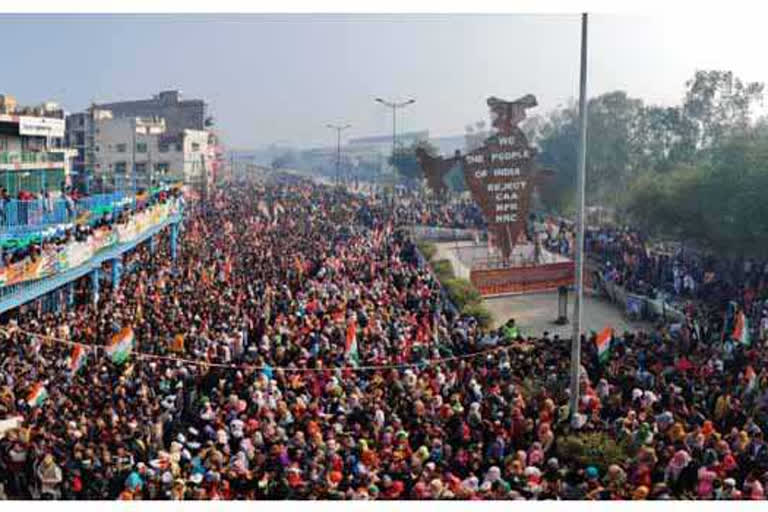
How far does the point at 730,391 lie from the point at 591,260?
42.3 feet

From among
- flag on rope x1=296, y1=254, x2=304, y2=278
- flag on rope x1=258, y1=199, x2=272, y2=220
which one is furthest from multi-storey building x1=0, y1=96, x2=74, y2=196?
flag on rope x1=296, y1=254, x2=304, y2=278

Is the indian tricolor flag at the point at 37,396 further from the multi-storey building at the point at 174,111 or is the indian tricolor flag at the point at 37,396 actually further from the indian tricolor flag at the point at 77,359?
the multi-storey building at the point at 174,111

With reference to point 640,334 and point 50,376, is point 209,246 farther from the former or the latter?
point 640,334

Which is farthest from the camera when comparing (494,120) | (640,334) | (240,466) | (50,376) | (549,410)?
(494,120)

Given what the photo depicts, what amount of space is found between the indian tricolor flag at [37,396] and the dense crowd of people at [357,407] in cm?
13

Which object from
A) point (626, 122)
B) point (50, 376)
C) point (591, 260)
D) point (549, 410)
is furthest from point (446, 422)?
point (626, 122)

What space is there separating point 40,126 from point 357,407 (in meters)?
23.3

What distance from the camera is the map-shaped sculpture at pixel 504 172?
603 inches

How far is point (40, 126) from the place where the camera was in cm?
3050

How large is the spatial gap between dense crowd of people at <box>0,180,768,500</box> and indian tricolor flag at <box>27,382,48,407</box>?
13 centimetres

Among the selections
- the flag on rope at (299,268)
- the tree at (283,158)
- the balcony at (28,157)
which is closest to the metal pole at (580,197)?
the flag on rope at (299,268)

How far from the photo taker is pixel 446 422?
10.4 metres

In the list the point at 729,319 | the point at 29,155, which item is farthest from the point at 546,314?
the point at 29,155

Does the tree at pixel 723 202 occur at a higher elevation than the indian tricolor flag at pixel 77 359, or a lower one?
higher
